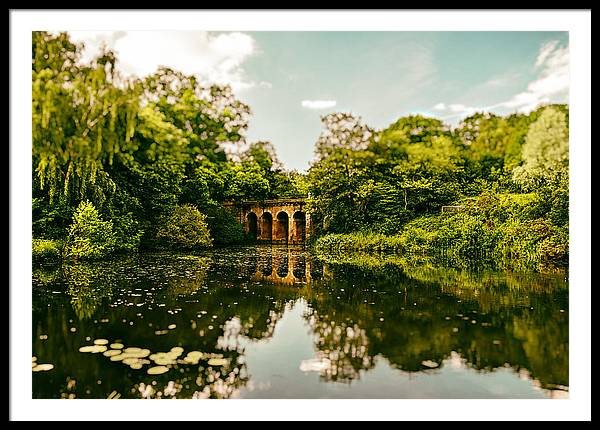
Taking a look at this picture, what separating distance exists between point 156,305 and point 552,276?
6.32m

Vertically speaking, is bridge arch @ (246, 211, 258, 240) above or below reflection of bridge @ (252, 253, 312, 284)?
above

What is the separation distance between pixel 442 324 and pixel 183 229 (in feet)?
31.2

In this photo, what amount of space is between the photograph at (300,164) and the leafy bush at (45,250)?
6cm

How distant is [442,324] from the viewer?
4309mm

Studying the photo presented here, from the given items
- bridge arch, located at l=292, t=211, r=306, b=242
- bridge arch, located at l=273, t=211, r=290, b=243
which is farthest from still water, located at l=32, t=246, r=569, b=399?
bridge arch, located at l=273, t=211, r=290, b=243

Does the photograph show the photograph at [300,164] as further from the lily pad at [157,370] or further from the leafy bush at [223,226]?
the leafy bush at [223,226]

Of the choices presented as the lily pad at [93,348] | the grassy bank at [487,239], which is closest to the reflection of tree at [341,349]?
the lily pad at [93,348]

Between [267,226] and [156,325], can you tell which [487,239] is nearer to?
[156,325]

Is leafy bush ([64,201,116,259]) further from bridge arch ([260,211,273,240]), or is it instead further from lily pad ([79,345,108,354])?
bridge arch ([260,211,273,240])

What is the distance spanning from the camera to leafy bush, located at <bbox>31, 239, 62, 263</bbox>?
7426 millimetres

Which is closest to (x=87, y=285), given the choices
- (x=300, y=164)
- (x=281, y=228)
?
(x=300, y=164)

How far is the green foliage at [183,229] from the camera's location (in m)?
12.1

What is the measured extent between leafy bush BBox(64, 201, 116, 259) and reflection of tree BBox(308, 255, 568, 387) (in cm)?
443
